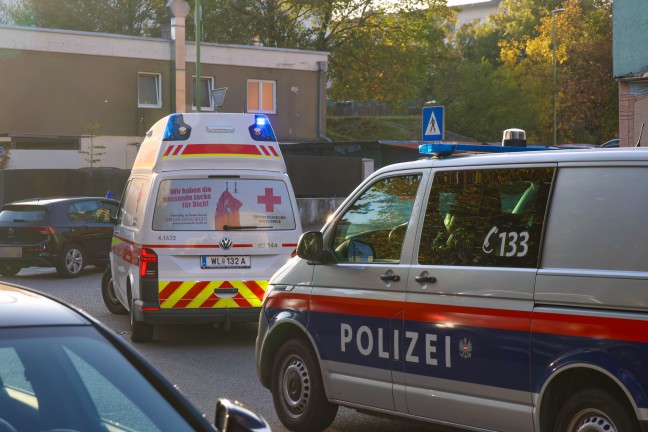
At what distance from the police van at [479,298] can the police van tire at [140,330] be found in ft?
15.3

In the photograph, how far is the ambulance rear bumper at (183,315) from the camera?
39.3ft

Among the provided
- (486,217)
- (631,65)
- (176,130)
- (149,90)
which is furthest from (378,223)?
(149,90)

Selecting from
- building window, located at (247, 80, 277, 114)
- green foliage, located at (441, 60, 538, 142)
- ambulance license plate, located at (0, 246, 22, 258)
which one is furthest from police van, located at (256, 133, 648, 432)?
green foliage, located at (441, 60, 538, 142)

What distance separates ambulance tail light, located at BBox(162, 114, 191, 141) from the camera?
40.8 feet

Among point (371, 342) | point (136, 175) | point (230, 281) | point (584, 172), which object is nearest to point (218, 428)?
point (584, 172)

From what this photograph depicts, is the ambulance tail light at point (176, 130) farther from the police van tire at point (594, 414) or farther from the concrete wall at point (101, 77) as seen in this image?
the concrete wall at point (101, 77)

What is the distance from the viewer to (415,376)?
21.7 ft

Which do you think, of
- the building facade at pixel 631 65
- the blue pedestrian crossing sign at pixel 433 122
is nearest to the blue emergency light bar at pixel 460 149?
the blue pedestrian crossing sign at pixel 433 122

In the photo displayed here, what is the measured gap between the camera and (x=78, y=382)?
375 centimetres

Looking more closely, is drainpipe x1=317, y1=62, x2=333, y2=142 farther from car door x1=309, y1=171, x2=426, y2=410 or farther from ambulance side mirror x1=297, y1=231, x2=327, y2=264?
ambulance side mirror x1=297, y1=231, x2=327, y2=264

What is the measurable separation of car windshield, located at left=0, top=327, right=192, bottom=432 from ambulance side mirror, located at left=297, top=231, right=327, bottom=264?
12.4 feet

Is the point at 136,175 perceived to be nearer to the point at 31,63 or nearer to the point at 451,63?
the point at 31,63

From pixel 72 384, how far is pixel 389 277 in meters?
3.43

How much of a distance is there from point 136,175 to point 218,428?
10.0m
